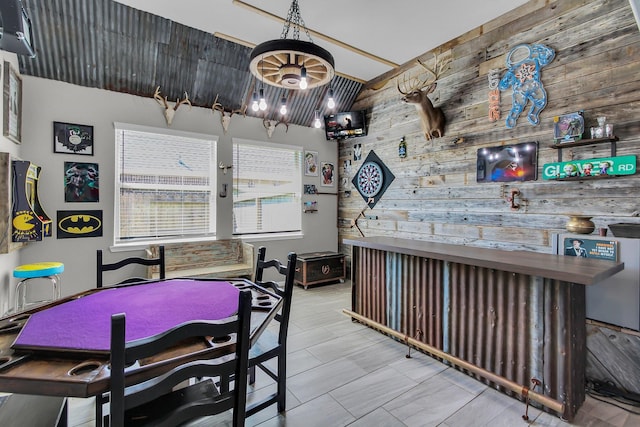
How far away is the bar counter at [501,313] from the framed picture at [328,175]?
2.85 metres

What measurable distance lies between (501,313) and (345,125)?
3966 millimetres

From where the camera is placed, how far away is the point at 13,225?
3.18m

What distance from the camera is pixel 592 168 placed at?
8.88ft

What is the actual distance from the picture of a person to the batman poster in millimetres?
5065

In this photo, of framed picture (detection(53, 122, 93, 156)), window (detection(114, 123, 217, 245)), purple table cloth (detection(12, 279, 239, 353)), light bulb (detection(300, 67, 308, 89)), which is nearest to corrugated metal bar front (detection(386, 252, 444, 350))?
purple table cloth (detection(12, 279, 239, 353))

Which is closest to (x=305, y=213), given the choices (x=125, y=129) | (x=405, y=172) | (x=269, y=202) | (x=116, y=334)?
(x=269, y=202)

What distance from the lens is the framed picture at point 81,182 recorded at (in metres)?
3.77

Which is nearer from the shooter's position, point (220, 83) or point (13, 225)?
point (13, 225)

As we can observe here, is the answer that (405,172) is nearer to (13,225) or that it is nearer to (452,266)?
(452,266)

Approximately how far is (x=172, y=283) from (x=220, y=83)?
3.32 meters

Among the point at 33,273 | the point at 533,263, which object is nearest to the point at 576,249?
the point at 533,263

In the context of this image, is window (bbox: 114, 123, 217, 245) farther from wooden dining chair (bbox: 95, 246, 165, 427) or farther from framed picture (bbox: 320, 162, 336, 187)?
framed picture (bbox: 320, 162, 336, 187)

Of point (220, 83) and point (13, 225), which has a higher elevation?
point (220, 83)

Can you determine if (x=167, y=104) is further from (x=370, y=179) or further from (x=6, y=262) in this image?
(x=370, y=179)
